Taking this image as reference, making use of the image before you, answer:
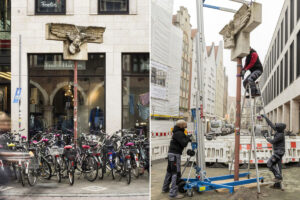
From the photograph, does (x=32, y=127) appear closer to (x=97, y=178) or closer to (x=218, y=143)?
(x=97, y=178)

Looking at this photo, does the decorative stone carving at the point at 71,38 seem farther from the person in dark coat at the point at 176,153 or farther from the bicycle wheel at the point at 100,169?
the person in dark coat at the point at 176,153

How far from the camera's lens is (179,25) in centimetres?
1176

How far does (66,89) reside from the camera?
41.3 feet

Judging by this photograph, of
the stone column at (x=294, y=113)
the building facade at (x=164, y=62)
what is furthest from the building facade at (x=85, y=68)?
the stone column at (x=294, y=113)

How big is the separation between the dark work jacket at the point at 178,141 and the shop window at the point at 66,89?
19.8 feet

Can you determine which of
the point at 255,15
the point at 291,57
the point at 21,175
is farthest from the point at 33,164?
the point at 291,57

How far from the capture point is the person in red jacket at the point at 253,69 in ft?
22.9

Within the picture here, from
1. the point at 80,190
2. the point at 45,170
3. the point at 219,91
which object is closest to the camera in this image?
the point at 80,190

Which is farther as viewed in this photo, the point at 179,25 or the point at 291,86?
the point at 291,86

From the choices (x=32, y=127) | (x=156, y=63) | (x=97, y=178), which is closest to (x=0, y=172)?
(x=97, y=178)

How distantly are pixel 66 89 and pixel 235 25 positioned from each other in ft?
24.3

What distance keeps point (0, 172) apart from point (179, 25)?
8252mm

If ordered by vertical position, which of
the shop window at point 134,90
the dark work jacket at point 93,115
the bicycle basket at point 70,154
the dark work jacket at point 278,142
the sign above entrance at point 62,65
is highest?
the sign above entrance at point 62,65

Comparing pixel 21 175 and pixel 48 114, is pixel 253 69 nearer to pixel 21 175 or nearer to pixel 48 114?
pixel 21 175
